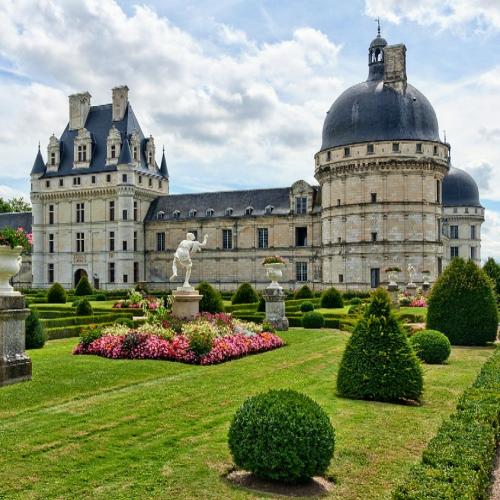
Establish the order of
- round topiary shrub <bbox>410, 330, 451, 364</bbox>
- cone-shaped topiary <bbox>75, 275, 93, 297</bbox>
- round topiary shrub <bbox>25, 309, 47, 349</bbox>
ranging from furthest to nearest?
cone-shaped topiary <bbox>75, 275, 93, 297</bbox> → round topiary shrub <bbox>25, 309, 47, 349</bbox> → round topiary shrub <bbox>410, 330, 451, 364</bbox>

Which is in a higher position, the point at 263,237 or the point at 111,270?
the point at 263,237

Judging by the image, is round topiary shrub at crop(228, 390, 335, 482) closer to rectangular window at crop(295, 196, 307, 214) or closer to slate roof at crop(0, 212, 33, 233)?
rectangular window at crop(295, 196, 307, 214)

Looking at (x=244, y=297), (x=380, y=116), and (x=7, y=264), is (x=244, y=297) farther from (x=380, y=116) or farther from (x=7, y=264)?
(x=7, y=264)

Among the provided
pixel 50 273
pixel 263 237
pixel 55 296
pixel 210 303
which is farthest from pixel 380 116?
pixel 50 273

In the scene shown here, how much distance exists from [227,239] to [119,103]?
18608mm

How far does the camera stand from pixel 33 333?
18.3 meters

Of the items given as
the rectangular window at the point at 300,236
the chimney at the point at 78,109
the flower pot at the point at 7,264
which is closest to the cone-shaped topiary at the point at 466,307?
the flower pot at the point at 7,264

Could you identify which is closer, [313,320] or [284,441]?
[284,441]

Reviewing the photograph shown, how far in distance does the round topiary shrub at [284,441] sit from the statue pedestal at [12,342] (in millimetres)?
6311

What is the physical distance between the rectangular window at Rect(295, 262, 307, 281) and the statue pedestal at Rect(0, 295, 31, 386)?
43.4 m

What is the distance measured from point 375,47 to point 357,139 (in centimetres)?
1073

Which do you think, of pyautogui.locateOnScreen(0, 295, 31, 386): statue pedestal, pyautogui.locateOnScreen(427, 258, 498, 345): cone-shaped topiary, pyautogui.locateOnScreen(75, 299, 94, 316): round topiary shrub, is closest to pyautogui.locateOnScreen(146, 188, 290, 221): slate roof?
pyautogui.locateOnScreen(75, 299, 94, 316): round topiary shrub

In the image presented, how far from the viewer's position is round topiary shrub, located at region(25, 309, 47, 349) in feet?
59.7

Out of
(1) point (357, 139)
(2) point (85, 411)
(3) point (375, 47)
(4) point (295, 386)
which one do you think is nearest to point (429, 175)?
(1) point (357, 139)
